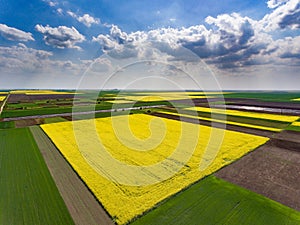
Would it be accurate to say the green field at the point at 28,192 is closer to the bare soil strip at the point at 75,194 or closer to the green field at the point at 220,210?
the bare soil strip at the point at 75,194

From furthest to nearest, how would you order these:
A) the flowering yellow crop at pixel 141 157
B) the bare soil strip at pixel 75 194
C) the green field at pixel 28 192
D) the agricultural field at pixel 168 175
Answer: the flowering yellow crop at pixel 141 157
the agricultural field at pixel 168 175
the green field at pixel 28 192
the bare soil strip at pixel 75 194

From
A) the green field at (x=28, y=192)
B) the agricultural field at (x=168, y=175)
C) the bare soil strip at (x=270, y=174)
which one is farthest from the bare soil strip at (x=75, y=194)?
the bare soil strip at (x=270, y=174)

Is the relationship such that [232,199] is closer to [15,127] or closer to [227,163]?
[227,163]

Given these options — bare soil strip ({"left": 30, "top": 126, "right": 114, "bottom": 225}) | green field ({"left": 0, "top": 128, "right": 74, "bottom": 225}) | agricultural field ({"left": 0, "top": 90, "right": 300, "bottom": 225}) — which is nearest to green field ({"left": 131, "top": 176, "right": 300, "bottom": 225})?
agricultural field ({"left": 0, "top": 90, "right": 300, "bottom": 225})

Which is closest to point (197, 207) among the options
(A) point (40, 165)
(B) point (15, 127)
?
(A) point (40, 165)

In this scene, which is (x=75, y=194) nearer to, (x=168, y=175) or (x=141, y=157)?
(x=168, y=175)

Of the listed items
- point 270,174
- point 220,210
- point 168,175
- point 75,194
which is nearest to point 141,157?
point 168,175
